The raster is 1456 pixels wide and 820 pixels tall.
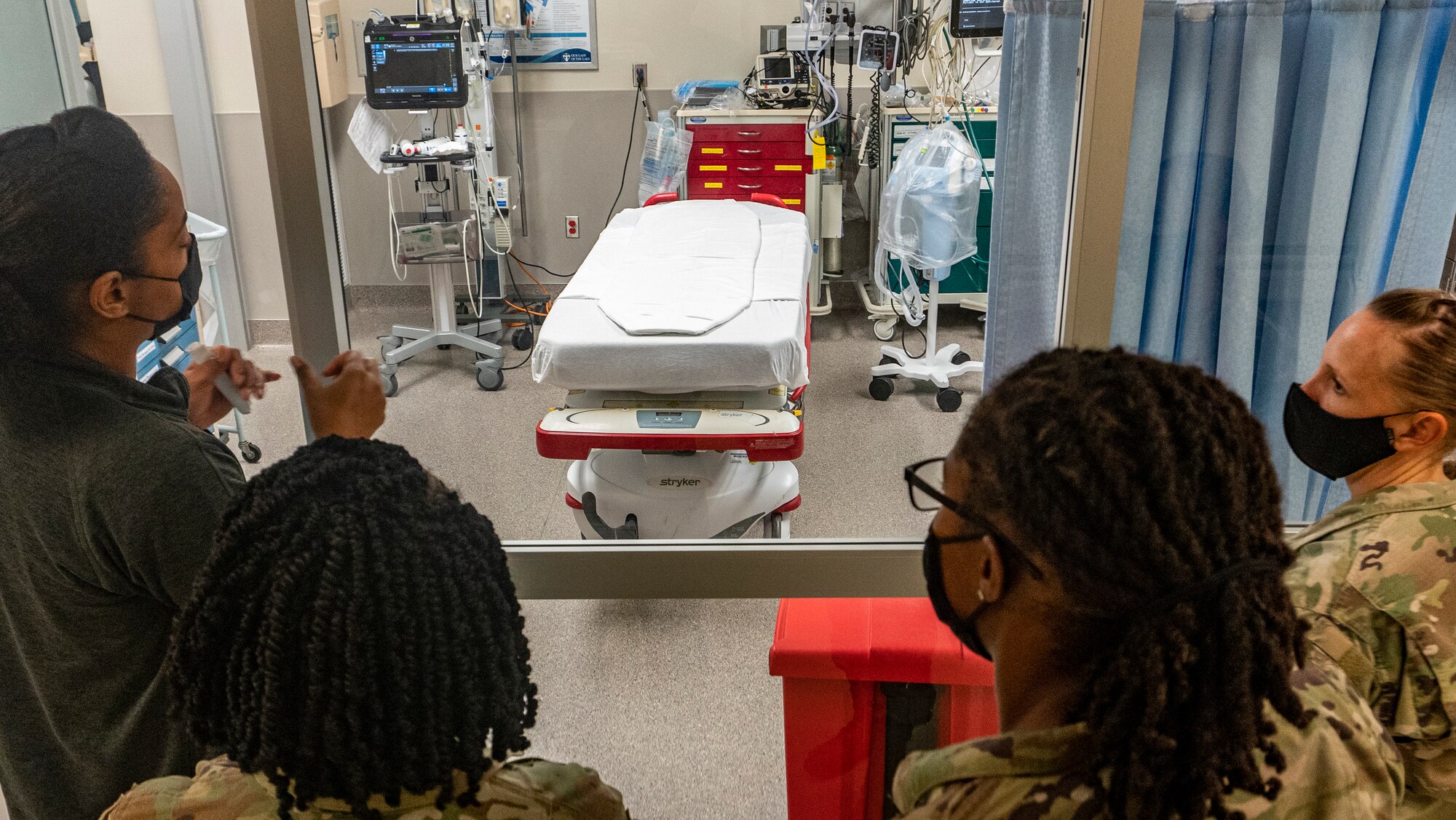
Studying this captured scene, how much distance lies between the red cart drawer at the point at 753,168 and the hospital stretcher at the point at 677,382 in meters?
0.62

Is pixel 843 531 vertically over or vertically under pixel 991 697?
under

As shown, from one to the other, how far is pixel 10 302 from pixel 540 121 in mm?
1907

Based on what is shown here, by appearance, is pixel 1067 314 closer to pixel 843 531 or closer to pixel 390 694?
pixel 390 694

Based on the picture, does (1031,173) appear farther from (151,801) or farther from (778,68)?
(151,801)

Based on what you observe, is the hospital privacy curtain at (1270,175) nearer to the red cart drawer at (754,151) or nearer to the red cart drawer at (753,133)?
the red cart drawer at (753,133)

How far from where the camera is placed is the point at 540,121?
282 centimetres

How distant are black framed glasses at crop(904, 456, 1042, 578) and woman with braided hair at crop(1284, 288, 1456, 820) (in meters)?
0.45

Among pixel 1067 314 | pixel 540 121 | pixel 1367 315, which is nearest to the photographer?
pixel 1367 315

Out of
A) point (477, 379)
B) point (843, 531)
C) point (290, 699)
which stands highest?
point (290, 699)

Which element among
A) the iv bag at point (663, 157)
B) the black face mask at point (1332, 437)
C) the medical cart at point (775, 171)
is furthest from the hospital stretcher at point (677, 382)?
the black face mask at point (1332, 437)

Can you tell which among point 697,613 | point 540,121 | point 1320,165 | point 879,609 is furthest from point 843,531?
point 1320,165

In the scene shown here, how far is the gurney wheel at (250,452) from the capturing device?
6.79ft

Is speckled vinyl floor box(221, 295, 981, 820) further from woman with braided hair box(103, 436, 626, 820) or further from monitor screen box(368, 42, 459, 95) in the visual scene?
woman with braided hair box(103, 436, 626, 820)

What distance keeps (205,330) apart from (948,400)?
223 centimetres
